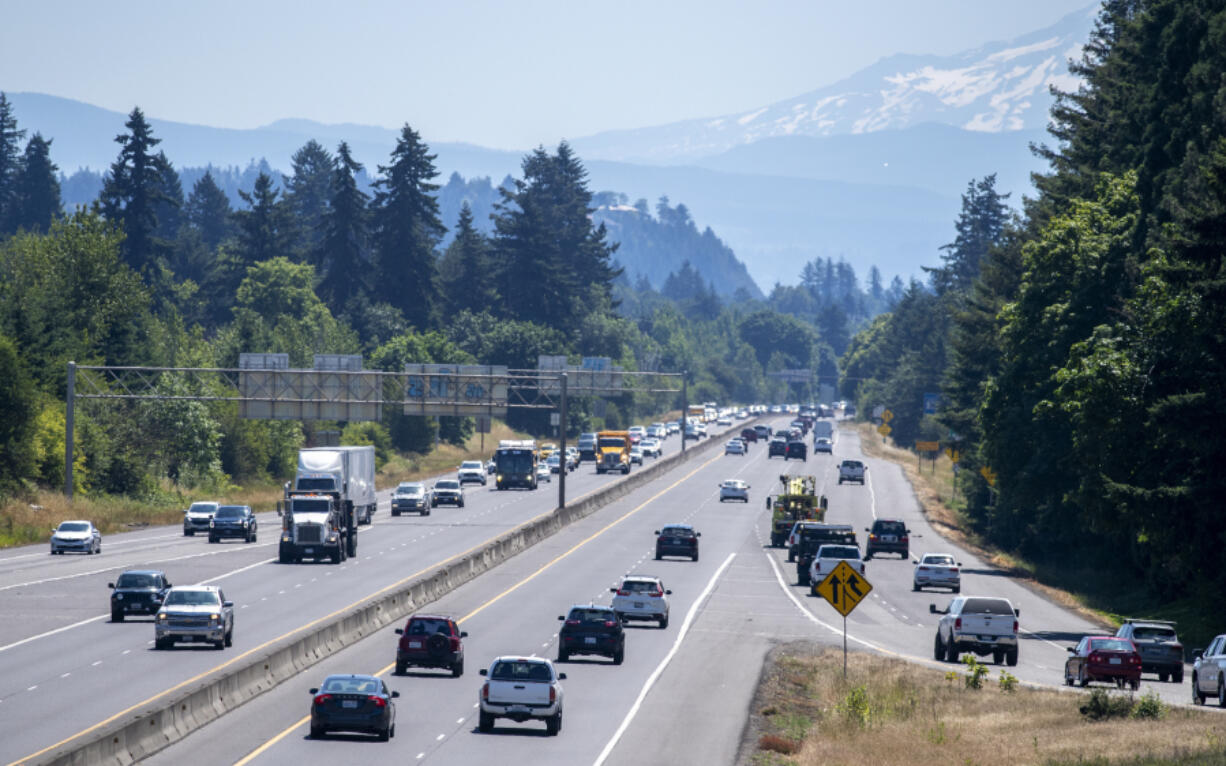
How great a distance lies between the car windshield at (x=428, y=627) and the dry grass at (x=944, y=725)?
7.30 meters

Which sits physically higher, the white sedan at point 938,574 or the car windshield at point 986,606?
the car windshield at point 986,606

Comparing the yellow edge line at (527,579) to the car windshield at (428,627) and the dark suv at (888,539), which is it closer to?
the car windshield at (428,627)

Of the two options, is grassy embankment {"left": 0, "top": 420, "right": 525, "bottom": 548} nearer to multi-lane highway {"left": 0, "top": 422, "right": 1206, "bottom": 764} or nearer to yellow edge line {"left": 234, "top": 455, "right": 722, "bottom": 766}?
multi-lane highway {"left": 0, "top": 422, "right": 1206, "bottom": 764}

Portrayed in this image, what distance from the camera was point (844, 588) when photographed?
36625 millimetres

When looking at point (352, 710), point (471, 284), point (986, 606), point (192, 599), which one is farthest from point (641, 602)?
point (471, 284)

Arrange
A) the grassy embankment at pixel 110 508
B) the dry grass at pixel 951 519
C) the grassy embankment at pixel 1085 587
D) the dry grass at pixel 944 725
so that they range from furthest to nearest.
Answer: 1. the grassy embankment at pixel 110 508
2. the dry grass at pixel 951 519
3. the grassy embankment at pixel 1085 587
4. the dry grass at pixel 944 725

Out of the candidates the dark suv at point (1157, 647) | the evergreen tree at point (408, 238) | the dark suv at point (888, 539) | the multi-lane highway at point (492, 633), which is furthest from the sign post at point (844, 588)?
the evergreen tree at point (408, 238)

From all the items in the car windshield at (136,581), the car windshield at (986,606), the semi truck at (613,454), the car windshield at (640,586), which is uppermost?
the semi truck at (613,454)

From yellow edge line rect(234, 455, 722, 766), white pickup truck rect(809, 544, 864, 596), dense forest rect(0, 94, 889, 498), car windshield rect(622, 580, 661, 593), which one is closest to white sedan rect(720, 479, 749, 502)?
yellow edge line rect(234, 455, 722, 766)

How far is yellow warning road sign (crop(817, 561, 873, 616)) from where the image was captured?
36.5m

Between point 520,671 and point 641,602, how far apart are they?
18.5 meters

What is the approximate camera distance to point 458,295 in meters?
193

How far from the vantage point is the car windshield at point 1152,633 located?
1537 inches

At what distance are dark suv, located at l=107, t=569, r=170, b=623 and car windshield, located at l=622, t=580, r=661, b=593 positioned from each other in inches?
531
